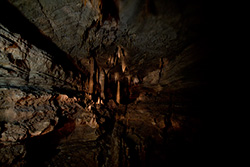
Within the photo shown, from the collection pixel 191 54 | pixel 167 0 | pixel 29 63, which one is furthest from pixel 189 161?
pixel 29 63

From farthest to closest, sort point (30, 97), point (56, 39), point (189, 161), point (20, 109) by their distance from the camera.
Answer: point (56, 39)
point (30, 97)
point (20, 109)
point (189, 161)

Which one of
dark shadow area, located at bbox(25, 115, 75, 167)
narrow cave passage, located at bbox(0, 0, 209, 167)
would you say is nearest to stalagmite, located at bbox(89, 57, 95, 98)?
narrow cave passage, located at bbox(0, 0, 209, 167)

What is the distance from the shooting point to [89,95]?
4961mm

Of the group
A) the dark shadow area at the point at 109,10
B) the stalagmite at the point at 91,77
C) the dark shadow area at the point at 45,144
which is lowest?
the dark shadow area at the point at 45,144

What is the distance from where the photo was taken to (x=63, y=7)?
9.50 ft

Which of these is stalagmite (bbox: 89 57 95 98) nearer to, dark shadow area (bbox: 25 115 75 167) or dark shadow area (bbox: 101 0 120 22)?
dark shadow area (bbox: 25 115 75 167)

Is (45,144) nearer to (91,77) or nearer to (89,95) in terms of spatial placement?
(89,95)

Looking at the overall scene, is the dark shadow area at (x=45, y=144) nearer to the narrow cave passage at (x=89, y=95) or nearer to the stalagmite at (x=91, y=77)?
the narrow cave passage at (x=89, y=95)

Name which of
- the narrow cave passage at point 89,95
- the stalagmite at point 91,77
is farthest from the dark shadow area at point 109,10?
the stalagmite at point 91,77

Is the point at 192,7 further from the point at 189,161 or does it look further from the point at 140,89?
the point at 140,89

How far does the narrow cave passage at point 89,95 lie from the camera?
262 cm

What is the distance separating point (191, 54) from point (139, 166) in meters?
3.95

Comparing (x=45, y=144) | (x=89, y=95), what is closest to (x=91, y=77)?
(x=89, y=95)

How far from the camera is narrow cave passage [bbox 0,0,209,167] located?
262 centimetres
